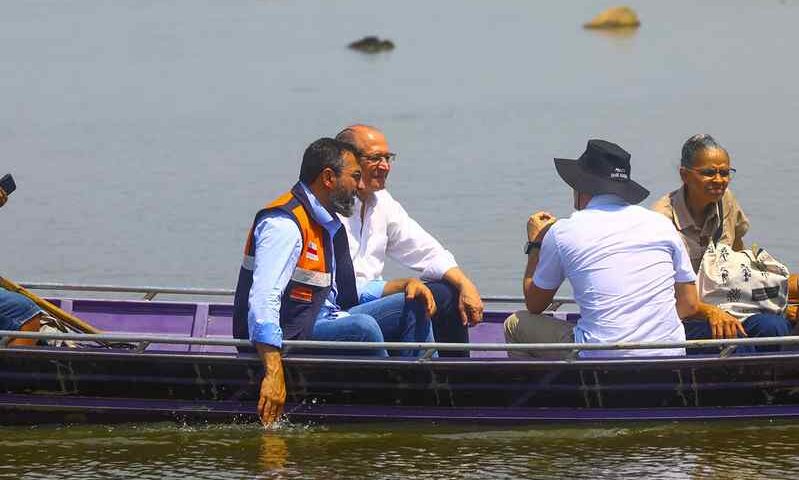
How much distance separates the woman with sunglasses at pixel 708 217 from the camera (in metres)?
9.88

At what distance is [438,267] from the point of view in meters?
10.4

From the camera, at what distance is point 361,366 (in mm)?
9742

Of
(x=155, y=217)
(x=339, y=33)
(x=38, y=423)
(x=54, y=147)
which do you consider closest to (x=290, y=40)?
(x=339, y=33)

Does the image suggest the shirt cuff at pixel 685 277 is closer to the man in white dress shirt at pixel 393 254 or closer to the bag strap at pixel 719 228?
the bag strap at pixel 719 228

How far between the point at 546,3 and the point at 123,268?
36.3 m

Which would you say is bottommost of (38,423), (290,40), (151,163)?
(38,423)

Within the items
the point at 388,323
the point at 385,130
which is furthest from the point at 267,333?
the point at 385,130

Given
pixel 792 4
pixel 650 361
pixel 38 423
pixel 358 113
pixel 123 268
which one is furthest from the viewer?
pixel 792 4

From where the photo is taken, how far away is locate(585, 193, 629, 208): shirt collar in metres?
9.57

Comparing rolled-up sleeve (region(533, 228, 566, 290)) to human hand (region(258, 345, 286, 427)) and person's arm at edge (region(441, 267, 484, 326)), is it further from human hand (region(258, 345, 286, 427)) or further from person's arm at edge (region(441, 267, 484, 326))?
human hand (region(258, 345, 286, 427))

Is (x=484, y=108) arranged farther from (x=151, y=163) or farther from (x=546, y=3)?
(x=546, y=3)

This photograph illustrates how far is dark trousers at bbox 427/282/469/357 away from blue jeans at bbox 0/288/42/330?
251 centimetres

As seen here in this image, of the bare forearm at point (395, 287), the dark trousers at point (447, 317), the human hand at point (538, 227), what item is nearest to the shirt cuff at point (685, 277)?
the human hand at point (538, 227)

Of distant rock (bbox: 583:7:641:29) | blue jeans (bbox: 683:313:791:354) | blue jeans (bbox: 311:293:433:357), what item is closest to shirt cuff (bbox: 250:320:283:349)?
blue jeans (bbox: 311:293:433:357)
